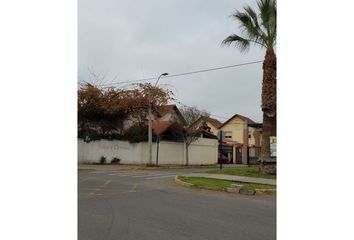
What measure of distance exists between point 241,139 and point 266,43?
3241 centimetres

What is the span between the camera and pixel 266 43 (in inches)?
556

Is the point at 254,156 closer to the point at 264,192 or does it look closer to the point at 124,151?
the point at 124,151

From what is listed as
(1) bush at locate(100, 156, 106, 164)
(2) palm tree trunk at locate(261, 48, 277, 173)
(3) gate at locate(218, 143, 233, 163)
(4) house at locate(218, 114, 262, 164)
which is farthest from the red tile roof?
(2) palm tree trunk at locate(261, 48, 277, 173)

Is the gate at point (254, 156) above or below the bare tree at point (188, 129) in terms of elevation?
below

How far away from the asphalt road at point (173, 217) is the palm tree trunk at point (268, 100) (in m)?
4.73

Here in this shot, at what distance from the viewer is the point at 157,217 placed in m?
6.60

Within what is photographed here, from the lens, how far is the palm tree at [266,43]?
13578mm

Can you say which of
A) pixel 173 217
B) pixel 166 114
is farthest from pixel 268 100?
pixel 166 114

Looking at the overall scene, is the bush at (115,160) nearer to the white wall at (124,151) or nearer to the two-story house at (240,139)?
the white wall at (124,151)

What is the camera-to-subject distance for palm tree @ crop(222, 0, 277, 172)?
1358 centimetres

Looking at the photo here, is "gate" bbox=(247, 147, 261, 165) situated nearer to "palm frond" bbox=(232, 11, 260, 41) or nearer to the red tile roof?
the red tile roof

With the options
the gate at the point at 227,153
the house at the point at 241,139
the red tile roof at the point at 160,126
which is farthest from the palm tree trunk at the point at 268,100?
the gate at the point at 227,153
